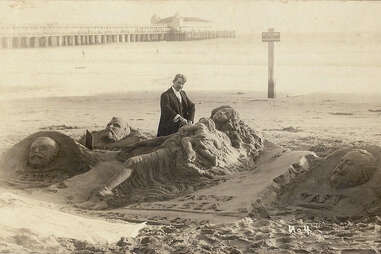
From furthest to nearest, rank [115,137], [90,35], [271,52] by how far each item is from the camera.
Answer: [90,35], [271,52], [115,137]

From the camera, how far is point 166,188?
21.9ft

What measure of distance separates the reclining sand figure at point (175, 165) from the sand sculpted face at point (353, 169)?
1341 millimetres

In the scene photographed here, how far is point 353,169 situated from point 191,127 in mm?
1999

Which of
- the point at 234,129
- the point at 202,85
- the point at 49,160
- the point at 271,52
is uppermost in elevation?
the point at 271,52

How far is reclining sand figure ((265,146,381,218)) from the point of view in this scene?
5.68 m

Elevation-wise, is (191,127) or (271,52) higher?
(271,52)

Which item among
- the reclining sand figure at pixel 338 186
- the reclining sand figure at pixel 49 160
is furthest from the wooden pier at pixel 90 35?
the reclining sand figure at pixel 338 186

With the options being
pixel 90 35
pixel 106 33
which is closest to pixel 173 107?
Result: pixel 106 33

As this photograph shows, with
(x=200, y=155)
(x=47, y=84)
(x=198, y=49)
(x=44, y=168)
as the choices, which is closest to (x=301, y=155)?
(x=200, y=155)

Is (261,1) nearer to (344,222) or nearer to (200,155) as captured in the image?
(200,155)

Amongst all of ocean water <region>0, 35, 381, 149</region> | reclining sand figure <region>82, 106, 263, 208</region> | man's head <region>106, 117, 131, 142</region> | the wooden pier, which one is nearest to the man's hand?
reclining sand figure <region>82, 106, 263, 208</region>

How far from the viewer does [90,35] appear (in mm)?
12547

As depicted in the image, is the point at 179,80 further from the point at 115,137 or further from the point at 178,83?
the point at 115,137

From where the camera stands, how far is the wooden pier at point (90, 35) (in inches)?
419
